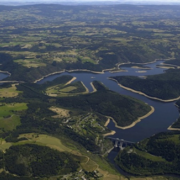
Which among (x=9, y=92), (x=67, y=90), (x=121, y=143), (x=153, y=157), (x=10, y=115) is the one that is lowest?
(x=67, y=90)

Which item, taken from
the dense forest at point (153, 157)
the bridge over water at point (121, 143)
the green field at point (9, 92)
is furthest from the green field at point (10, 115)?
the dense forest at point (153, 157)

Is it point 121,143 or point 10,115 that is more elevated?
point 10,115

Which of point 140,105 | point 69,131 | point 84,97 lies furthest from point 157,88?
point 69,131

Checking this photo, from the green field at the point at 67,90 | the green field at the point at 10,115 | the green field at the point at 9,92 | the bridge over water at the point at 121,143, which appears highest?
the green field at the point at 10,115

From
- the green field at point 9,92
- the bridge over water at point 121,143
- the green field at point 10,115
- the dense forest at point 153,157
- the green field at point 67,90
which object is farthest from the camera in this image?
the green field at point 67,90

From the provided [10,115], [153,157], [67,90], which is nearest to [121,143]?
[153,157]

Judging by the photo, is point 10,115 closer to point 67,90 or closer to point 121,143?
point 121,143

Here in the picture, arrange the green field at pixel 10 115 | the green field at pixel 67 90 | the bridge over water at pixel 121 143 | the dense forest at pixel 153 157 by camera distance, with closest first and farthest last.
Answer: the dense forest at pixel 153 157 → the bridge over water at pixel 121 143 → the green field at pixel 10 115 → the green field at pixel 67 90

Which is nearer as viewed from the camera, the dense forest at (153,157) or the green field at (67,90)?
the dense forest at (153,157)

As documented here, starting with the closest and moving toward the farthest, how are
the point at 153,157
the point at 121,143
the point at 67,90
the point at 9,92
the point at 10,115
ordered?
the point at 153,157
the point at 121,143
the point at 10,115
the point at 9,92
the point at 67,90

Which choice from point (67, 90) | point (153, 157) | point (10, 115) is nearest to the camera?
point (153, 157)

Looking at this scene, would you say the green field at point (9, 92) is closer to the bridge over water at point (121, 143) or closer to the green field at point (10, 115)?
the green field at point (10, 115)
